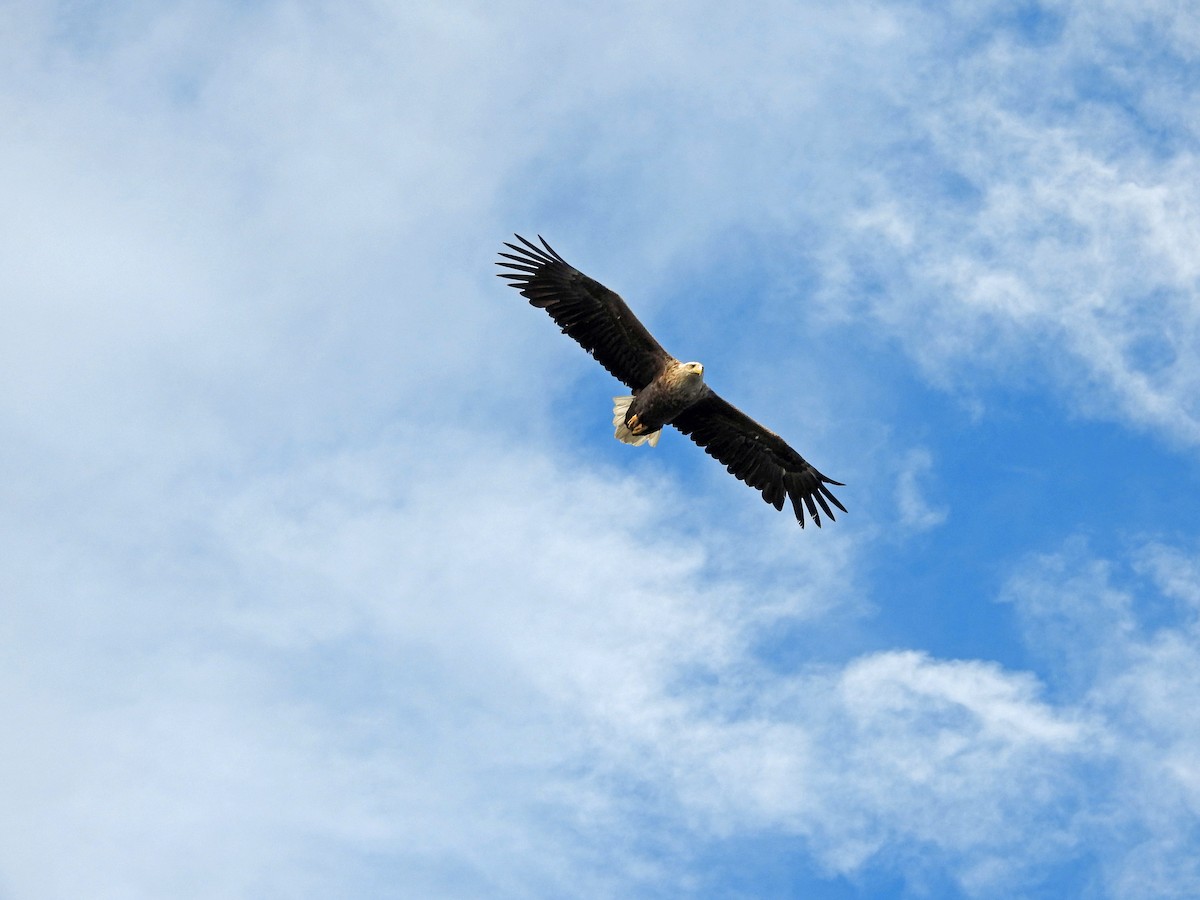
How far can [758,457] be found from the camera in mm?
24844

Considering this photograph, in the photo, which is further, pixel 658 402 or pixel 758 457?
pixel 758 457

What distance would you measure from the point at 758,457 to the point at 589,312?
3729mm

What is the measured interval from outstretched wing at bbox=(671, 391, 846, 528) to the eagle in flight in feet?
0.05

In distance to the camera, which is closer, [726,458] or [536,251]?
[536,251]

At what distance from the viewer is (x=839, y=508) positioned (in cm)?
2514

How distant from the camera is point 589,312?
76.7ft

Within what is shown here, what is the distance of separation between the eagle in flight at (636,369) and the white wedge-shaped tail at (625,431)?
15mm

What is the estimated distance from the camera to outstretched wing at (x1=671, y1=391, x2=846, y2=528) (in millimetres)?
24297

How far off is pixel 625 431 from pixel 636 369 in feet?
3.30

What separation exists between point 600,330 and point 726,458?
3.04 meters

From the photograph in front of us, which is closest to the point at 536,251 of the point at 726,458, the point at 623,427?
the point at 623,427

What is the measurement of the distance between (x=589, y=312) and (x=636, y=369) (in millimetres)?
1138

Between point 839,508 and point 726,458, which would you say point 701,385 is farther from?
point 839,508

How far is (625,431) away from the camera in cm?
2405
